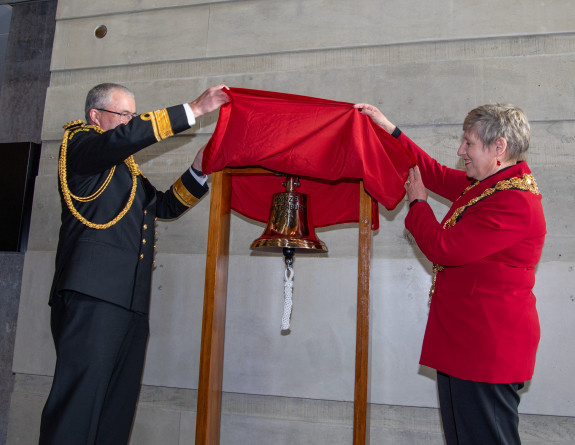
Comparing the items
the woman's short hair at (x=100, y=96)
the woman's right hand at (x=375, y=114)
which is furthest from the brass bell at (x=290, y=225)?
the woman's short hair at (x=100, y=96)

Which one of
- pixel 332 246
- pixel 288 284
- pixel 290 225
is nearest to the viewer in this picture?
pixel 290 225

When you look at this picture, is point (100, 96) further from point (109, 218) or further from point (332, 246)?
point (332, 246)

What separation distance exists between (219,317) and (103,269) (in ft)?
1.77

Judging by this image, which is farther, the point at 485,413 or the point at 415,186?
the point at 415,186

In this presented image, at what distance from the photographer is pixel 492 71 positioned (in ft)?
10.6

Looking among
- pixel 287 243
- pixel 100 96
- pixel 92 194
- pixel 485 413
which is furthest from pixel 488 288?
pixel 100 96

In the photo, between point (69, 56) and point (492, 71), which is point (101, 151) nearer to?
point (69, 56)

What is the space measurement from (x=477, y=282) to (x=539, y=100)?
64.7 inches

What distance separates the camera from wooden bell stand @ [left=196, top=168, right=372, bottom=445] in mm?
2166

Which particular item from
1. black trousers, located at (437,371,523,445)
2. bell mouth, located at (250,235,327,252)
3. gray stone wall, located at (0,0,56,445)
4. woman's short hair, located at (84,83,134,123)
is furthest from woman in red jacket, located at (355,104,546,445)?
gray stone wall, located at (0,0,56,445)

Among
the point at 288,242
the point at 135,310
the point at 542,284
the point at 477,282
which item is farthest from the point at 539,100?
the point at 135,310

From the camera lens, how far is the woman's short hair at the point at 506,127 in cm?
213

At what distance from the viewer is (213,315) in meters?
2.28

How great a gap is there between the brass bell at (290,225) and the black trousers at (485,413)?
0.82 metres
